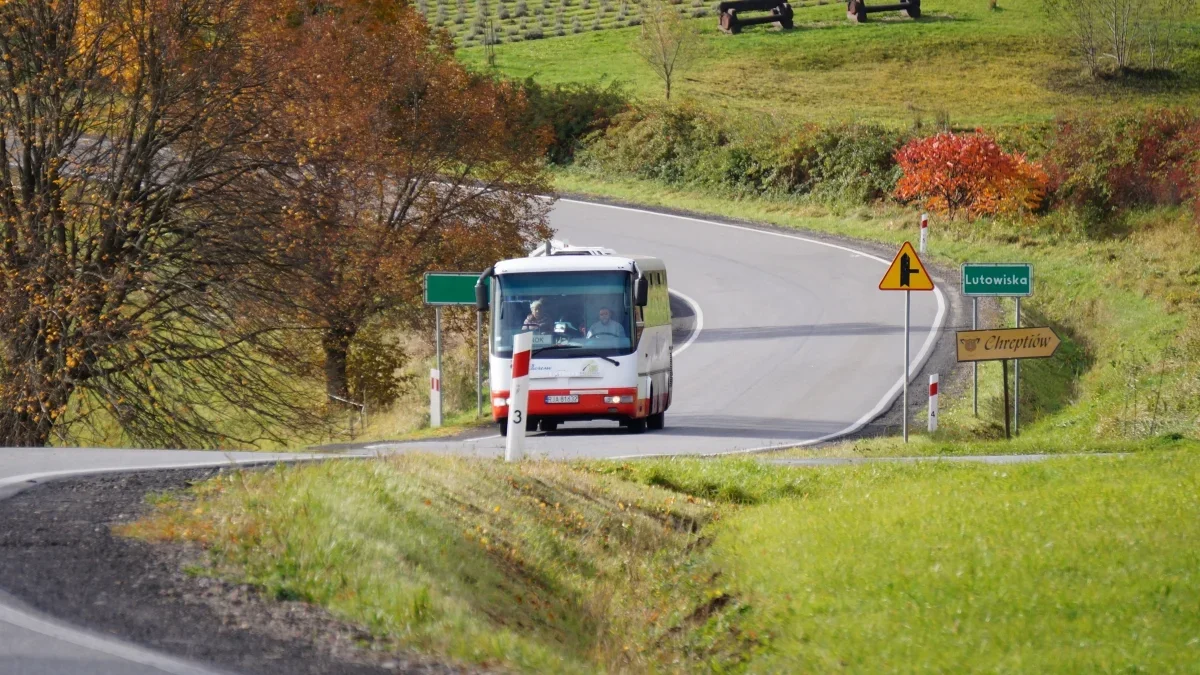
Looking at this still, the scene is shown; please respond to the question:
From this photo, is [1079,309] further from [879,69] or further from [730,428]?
[879,69]

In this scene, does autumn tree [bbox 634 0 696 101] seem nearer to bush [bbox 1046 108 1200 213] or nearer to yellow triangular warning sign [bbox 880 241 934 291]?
bush [bbox 1046 108 1200 213]

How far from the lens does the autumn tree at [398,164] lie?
26.8 meters

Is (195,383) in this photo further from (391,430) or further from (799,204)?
(799,204)

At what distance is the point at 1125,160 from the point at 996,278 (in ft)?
83.7

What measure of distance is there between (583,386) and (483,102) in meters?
11.7

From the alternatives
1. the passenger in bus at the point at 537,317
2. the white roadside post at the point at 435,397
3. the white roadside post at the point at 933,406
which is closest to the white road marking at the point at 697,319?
the white roadside post at the point at 435,397

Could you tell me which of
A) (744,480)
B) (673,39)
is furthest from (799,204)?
(744,480)

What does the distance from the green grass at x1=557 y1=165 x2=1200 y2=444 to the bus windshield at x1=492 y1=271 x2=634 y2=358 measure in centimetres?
523

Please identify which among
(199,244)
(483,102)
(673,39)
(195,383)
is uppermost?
(673,39)

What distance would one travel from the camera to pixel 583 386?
20.7 m

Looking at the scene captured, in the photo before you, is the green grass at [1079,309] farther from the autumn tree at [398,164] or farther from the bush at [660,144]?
the autumn tree at [398,164]

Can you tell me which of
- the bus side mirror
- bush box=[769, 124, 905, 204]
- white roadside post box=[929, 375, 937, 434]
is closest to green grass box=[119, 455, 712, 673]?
the bus side mirror

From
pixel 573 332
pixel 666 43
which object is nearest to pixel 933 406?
pixel 573 332

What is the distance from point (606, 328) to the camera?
68.6 feet
